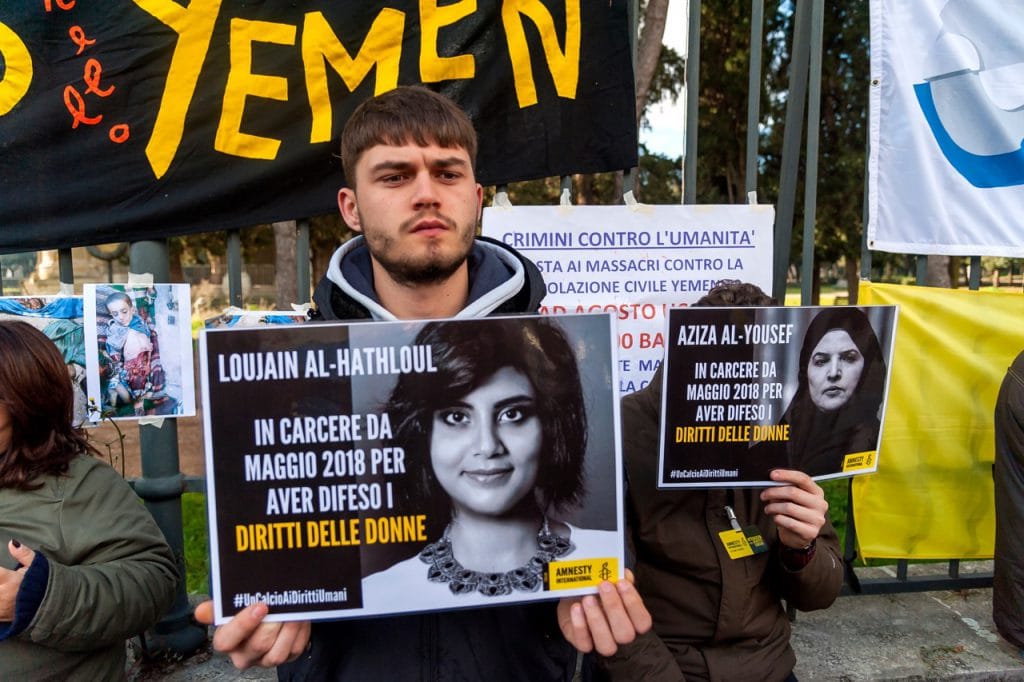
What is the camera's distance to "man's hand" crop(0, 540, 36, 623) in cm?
157

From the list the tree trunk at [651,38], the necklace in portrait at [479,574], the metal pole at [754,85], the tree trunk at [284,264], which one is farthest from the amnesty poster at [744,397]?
the tree trunk at [284,264]

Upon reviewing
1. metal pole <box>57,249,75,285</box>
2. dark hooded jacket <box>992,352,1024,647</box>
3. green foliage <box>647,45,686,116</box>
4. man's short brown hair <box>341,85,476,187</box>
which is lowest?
dark hooded jacket <box>992,352,1024,647</box>

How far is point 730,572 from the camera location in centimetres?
201

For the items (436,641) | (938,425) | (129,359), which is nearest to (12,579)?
(436,641)

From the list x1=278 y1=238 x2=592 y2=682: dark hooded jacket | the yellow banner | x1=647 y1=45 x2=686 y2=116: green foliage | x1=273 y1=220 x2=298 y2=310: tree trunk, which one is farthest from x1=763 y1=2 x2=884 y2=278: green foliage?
x1=278 y1=238 x2=592 y2=682: dark hooded jacket

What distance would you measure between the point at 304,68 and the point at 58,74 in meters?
0.87

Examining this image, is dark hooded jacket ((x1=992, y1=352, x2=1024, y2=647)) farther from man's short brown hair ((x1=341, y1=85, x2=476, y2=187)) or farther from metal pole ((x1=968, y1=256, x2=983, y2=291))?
man's short brown hair ((x1=341, y1=85, x2=476, y2=187))

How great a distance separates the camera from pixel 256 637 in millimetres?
1320

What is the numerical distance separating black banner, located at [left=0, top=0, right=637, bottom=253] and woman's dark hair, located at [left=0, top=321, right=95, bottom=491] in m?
0.96

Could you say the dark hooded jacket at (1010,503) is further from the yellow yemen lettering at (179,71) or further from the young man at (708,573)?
the yellow yemen lettering at (179,71)

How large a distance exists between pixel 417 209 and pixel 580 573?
873mm

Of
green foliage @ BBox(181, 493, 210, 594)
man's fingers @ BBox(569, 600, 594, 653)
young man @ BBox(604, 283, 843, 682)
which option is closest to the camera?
man's fingers @ BBox(569, 600, 594, 653)

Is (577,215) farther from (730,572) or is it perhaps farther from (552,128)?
(730,572)

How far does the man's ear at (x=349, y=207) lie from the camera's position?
1806 millimetres
